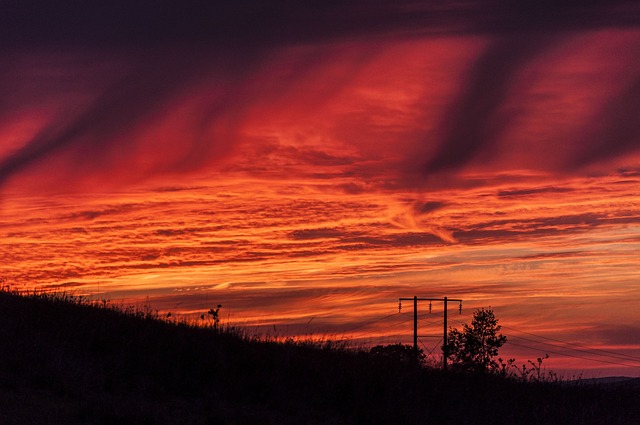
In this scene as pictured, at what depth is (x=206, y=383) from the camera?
1659 centimetres

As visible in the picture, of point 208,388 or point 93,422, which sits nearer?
point 93,422

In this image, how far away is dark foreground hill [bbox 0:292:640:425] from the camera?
1467 centimetres

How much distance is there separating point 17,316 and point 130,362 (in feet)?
12.9

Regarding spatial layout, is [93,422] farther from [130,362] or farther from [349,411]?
[349,411]

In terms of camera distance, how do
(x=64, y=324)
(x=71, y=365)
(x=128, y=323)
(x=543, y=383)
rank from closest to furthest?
(x=71, y=365) → (x=64, y=324) → (x=128, y=323) → (x=543, y=383)

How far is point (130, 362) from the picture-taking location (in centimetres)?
1680

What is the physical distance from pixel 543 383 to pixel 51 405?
15017 millimetres

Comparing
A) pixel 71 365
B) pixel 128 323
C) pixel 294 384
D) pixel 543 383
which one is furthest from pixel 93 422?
pixel 543 383

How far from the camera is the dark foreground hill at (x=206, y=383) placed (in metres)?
14.7

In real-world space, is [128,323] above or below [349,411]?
above

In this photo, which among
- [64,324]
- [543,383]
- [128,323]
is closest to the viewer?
[64,324]

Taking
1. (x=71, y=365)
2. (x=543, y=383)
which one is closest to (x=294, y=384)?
(x=71, y=365)

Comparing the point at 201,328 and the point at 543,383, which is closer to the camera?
the point at 201,328

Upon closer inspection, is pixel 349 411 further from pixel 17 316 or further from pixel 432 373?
pixel 17 316
